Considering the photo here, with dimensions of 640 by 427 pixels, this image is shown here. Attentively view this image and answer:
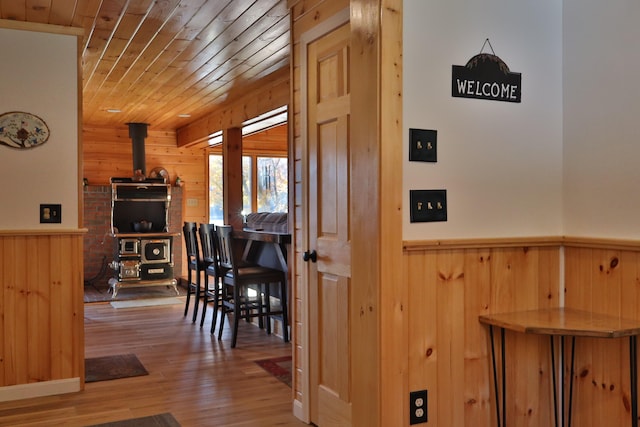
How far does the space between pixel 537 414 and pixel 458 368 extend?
0.45 metres

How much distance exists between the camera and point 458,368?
2.52m

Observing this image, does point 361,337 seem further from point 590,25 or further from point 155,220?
point 155,220

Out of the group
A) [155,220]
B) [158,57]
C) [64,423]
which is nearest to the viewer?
[64,423]

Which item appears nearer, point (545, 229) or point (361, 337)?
point (361, 337)

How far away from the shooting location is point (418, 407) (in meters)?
2.45

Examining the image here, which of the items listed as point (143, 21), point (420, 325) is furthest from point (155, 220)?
point (420, 325)

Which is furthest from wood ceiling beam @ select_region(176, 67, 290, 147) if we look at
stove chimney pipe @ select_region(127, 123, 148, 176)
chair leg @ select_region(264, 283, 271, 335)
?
chair leg @ select_region(264, 283, 271, 335)

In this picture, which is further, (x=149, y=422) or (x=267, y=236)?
(x=267, y=236)

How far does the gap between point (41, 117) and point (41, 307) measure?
1.21 meters

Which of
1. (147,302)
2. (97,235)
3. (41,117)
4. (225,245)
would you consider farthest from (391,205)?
(97,235)

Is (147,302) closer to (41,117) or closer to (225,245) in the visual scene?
(225,245)

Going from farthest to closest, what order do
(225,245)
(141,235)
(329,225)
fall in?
(141,235) < (225,245) < (329,225)

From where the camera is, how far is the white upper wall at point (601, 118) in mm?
2346

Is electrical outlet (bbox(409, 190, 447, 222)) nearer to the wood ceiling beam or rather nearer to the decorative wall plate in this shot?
the decorative wall plate
